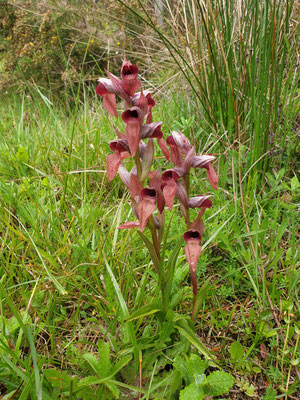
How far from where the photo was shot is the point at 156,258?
1028 mm

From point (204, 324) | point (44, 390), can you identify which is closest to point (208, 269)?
point (204, 324)

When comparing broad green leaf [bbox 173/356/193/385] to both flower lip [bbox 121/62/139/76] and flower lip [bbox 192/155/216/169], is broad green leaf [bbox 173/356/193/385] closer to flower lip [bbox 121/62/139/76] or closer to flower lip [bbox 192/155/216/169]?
flower lip [bbox 192/155/216/169]

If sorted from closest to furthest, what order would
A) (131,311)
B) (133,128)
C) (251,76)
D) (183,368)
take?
(133,128), (183,368), (131,311), (251,76)

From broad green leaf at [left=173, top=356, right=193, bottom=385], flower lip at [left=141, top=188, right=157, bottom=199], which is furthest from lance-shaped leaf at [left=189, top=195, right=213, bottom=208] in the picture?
broad green leaf at [left=173, top=356, right=193, bottom=385]

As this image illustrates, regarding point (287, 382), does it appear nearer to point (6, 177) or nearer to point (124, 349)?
point (124, 349)

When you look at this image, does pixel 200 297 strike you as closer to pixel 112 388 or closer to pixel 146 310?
pixel 146 310

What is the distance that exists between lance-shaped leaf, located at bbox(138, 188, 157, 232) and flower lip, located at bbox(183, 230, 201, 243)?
0.14m

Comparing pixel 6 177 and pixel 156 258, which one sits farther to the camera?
pixel 6 177

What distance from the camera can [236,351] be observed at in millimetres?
1048

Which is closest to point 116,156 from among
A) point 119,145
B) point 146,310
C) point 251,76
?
point 119,145

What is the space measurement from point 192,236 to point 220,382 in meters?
0.42

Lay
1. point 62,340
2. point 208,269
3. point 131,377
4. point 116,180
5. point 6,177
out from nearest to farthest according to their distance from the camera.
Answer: point 131,377
point 62,340
point 208,269
point 116,180
point 6,177

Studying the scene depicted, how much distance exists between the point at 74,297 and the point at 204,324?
0.51 meters

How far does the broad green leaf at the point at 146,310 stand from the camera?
3.09 ft
